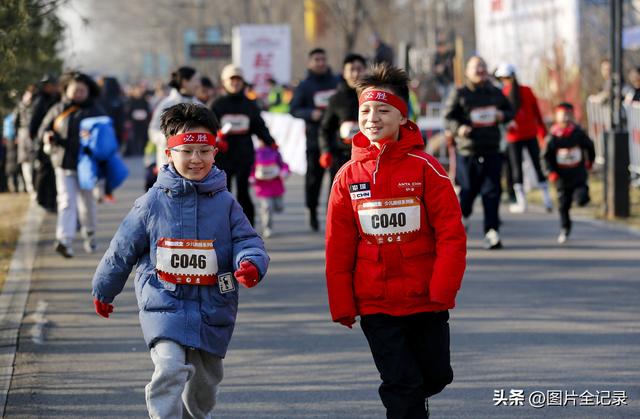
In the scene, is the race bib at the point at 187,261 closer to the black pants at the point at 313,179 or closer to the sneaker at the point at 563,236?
the sneaker at the point at 563,236

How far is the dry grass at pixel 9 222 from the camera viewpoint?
12992 mm

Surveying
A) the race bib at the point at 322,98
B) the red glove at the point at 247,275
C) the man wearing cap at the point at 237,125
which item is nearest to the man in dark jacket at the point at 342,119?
the man wearing cap at the point at 237,125

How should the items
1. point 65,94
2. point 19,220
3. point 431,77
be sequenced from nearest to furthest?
point 65,94 → point 19,220 → point 431,77

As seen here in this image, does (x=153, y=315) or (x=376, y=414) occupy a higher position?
(x=153, y=315)

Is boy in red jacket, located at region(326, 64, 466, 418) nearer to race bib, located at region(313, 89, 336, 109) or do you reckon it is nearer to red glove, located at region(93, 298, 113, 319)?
red glove, located at region(93, 298, 113, 319)

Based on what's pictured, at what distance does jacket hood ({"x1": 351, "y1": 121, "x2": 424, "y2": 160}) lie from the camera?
5.72m

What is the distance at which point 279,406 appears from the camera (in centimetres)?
695

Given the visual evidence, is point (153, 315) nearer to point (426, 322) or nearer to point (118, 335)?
point (426, 322)

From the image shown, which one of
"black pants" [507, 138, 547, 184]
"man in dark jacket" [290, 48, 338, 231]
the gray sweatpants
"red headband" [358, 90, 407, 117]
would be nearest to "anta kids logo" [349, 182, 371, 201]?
"red headband" [358, 90, 407, 117]

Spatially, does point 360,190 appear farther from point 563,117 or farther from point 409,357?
point 563,117

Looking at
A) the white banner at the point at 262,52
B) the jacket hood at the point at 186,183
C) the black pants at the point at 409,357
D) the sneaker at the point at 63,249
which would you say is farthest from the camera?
the white banner at the point at 262,52

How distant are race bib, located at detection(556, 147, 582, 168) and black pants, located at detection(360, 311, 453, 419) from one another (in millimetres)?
8080

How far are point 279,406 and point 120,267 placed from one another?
63.1 inches

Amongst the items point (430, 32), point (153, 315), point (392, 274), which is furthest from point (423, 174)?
point (430, 32)
